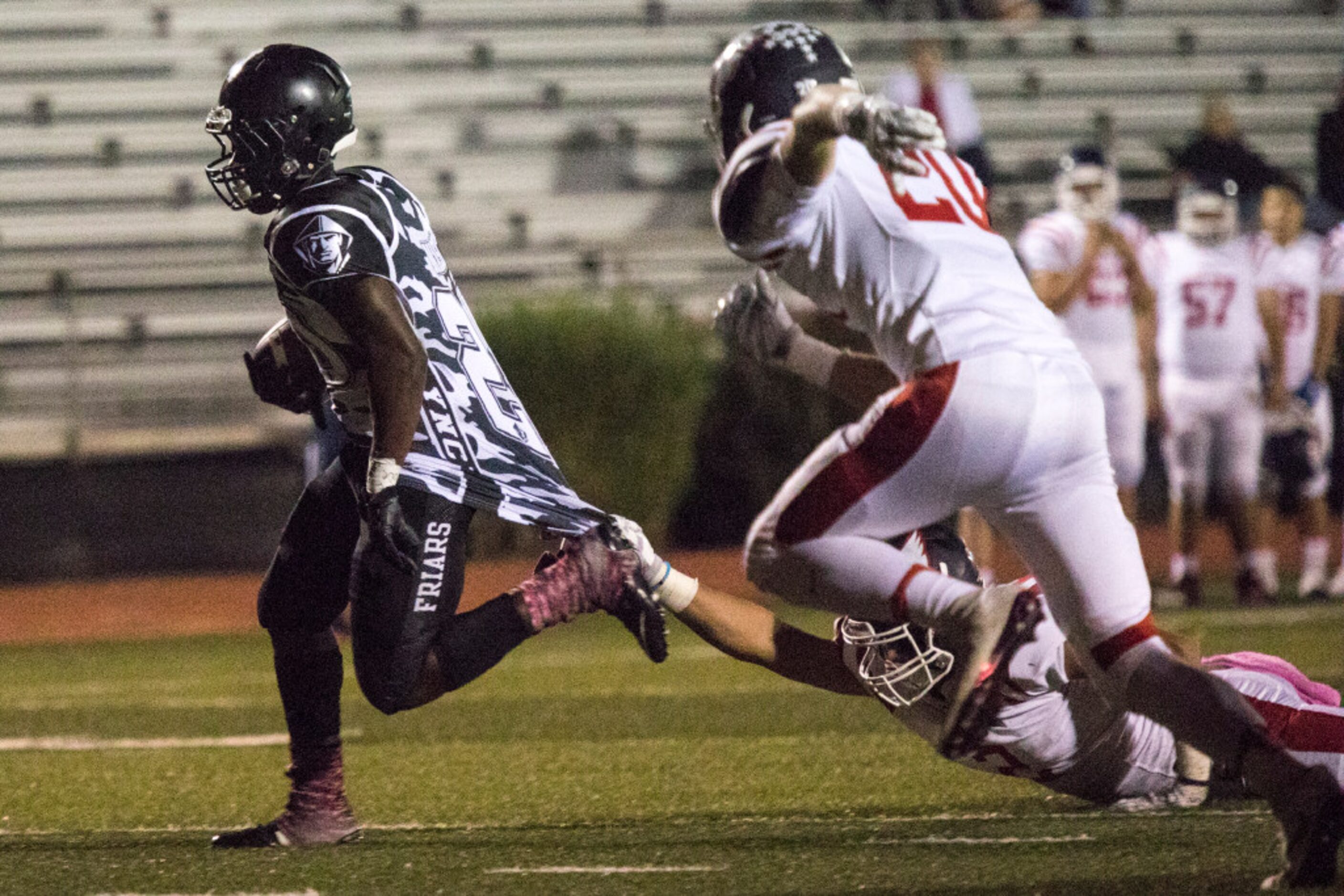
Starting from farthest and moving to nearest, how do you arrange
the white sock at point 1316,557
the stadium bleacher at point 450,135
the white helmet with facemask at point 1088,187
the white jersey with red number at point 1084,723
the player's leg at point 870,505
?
1. the stadium bleacher at point 450,135
2. the white sock at point 1316,557
3. the white helmet with facemask at point 1088,187
4. the white jersey with red number at point 1084,723
5. the player's leg at point 870,505

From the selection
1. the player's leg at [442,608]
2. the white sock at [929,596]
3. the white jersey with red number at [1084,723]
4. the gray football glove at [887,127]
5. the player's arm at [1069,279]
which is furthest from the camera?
the player's arm at [1069,279]

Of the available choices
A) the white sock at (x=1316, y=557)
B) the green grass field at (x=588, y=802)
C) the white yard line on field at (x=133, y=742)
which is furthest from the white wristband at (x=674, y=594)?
the white sock at (x=1316, y=557)

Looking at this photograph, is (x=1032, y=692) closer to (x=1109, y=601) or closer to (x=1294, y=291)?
(x=1109, y=601)

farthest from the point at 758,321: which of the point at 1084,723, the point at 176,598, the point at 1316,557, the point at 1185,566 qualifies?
the point at 176,598

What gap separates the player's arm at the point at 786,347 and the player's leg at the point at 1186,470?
5.49 metres

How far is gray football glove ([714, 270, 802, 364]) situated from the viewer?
3.94m

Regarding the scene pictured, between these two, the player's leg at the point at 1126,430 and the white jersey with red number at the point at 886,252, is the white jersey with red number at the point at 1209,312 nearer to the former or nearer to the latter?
the player's leg at the point at 1126,430

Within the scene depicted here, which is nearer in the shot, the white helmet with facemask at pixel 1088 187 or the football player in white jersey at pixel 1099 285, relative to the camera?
the football player in white jersey at pixel 1099 285

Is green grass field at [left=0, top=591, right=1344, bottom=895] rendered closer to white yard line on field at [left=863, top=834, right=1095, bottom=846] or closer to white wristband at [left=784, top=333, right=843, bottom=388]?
white yard line on field at [left=863, top=834, right=1095, bottom=846]

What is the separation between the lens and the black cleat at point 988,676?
329cm

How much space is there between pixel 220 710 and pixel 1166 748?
3.70 metres

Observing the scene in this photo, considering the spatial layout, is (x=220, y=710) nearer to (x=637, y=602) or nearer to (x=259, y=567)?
(x=637, y=602)

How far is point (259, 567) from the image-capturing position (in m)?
11.1

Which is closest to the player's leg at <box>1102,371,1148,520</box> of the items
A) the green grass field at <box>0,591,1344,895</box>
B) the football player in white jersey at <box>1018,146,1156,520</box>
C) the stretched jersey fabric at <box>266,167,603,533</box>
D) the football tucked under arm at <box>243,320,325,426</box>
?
the football player in white jersey at <box>1018,146,1156,520</box>
